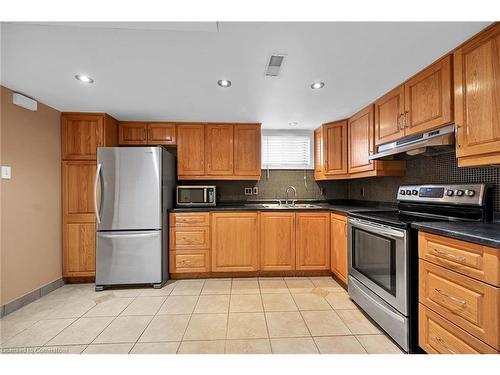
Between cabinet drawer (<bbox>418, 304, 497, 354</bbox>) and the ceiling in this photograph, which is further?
the ceiling

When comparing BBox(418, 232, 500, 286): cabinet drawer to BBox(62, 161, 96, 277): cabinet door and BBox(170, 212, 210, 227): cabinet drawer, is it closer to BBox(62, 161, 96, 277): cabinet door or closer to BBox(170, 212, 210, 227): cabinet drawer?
BBox(170, 212, 210, 227): cabinet drawer

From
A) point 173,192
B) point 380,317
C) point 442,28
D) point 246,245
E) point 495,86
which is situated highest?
point 442,28

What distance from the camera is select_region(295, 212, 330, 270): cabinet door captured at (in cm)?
312

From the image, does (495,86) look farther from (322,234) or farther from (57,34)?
(57,34)

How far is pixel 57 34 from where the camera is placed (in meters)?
1.45

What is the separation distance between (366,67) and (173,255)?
9.58 ft

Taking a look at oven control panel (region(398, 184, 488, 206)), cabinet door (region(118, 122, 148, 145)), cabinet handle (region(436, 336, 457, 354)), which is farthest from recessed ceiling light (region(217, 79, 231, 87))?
cabinet handle (region(436, 336, 457, 354))

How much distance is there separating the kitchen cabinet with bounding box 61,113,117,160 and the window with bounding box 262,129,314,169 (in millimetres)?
2277

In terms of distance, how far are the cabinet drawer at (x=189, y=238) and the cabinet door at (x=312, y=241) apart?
1.22m

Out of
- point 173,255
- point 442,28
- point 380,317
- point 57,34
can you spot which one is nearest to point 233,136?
point 173,255

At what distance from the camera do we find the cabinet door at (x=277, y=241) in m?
3.12

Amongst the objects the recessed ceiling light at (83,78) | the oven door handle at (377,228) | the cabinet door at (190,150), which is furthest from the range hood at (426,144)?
the recessed ceiling light at (83,78)

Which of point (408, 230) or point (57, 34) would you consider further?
point (408, 230)

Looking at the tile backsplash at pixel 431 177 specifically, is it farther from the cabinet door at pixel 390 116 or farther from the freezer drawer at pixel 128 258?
the freezer drawer at pixel 128 258
